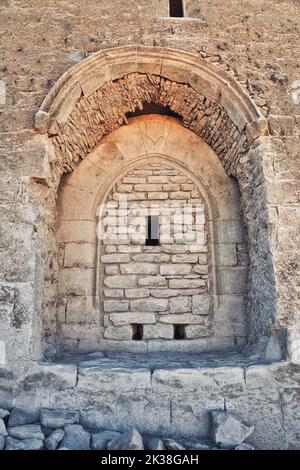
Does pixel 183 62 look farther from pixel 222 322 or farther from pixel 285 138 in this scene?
pixel 222 322

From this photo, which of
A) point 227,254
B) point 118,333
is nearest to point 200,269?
point 227,254

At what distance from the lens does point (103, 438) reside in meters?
3.02

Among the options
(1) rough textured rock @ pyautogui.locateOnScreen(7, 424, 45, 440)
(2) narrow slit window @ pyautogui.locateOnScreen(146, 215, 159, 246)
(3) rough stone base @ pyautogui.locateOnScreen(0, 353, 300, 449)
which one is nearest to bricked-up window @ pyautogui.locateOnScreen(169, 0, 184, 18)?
(2) narrow slit window @ pyautogui.locateOnScreen(146, 215, 159, 246)

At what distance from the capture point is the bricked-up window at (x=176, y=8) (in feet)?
16.0

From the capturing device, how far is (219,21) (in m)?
4.59

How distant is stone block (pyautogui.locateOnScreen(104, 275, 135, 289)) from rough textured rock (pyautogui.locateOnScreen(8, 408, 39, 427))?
1617mm

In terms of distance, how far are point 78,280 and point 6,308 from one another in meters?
1.06

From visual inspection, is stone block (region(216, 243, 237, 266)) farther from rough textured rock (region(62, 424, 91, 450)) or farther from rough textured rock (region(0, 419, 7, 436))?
rough textured rock (region(0, 419, 7, 436))

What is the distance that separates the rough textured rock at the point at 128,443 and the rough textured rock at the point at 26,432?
580 mm

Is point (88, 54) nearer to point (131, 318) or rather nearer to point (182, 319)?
point (131, 318)

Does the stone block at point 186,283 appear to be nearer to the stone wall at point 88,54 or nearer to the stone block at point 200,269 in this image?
the stone block at point 200,269

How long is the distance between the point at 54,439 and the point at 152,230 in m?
2.59

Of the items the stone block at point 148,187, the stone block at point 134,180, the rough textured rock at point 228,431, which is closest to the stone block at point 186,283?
the stone block at point 148,187
